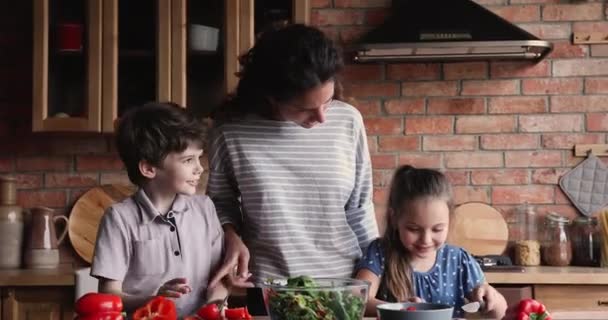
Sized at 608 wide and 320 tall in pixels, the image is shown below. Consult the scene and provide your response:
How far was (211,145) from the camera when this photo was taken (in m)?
2.08

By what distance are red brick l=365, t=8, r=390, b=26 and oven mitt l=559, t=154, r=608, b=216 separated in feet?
3.35

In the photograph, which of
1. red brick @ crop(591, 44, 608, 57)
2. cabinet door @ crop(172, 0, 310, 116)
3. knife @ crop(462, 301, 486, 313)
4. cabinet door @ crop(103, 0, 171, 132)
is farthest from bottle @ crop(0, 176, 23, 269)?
red brick @ crop(591, 44, 608, 57)

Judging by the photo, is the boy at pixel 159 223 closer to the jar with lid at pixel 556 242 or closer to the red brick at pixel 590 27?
the jar with lid at pixel 556 242

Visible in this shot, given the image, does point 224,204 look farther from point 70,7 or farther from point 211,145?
point 70,7

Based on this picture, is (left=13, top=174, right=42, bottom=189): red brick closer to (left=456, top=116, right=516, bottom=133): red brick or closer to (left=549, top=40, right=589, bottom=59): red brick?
(left=456, top=116, right=516, bottom=133): red brick

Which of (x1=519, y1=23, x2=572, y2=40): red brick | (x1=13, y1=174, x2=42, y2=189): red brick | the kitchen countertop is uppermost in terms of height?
(x1=519, y1=23, x2=572, y2=40): red brick

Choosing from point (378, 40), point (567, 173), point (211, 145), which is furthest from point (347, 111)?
point (567, 173)

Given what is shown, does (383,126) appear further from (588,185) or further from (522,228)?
(588,185)

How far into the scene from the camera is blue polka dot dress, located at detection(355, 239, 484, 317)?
2.04 m

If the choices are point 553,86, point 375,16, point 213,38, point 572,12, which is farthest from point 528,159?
point 213,38

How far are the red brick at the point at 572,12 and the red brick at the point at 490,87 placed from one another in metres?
0.32

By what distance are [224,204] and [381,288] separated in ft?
1.41

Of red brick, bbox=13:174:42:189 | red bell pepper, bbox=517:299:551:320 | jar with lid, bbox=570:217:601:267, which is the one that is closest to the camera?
red bell pepper, bbox=517:299:551:320

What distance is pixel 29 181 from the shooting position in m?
3.76
